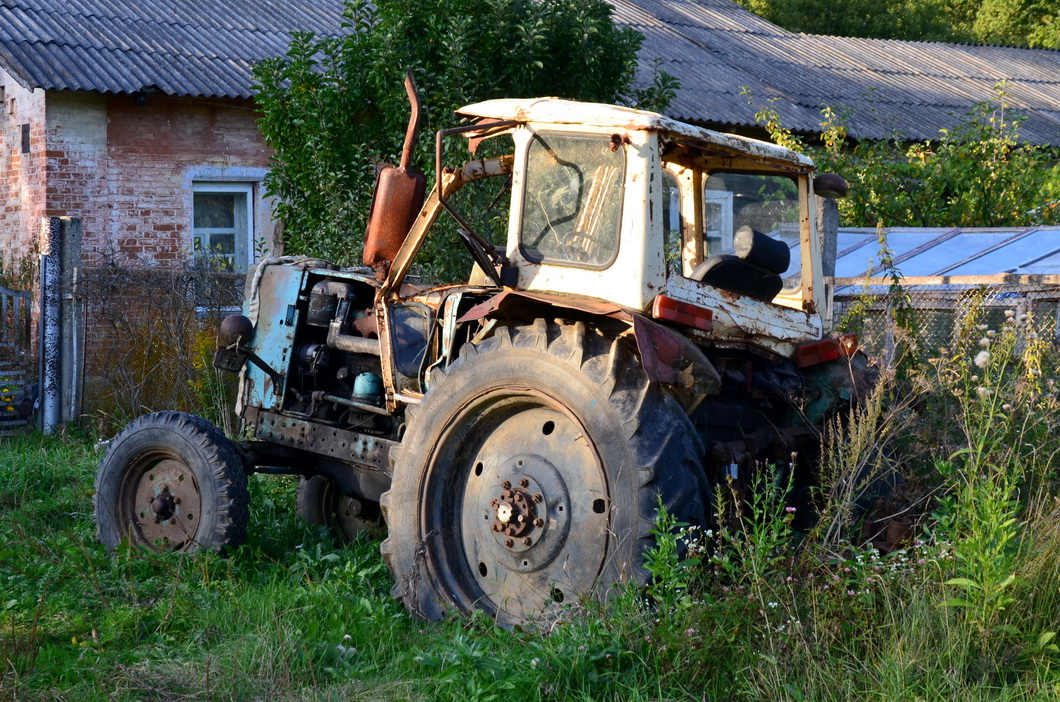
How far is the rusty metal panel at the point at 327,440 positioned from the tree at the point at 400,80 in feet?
7.76

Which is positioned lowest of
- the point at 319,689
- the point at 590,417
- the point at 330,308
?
the point at 319,689

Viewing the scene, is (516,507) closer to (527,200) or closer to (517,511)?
(517,511)

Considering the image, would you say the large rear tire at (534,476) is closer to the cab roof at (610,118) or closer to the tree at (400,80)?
the cab roof at (610,118)

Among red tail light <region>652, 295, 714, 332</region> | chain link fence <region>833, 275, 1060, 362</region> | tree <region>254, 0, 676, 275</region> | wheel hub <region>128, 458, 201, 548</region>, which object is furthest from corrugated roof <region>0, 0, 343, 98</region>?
red tail light <region>652, 295, 714, 332</region>

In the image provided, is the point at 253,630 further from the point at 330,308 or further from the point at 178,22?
the point at 178,22

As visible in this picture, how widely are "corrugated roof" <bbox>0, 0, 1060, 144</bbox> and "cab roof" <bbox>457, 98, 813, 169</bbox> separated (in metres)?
7.65

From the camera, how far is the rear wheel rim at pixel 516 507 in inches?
179

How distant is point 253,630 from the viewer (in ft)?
15.3

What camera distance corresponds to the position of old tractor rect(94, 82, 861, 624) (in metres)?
4.45

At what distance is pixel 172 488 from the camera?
591 centimetres

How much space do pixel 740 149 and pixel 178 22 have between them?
10439mm

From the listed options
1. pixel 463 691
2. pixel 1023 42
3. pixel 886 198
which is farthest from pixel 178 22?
pixel 1023 42

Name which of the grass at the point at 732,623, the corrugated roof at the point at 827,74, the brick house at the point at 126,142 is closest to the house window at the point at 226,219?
the brick house at the point at 126,142

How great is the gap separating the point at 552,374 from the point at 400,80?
4383mm
